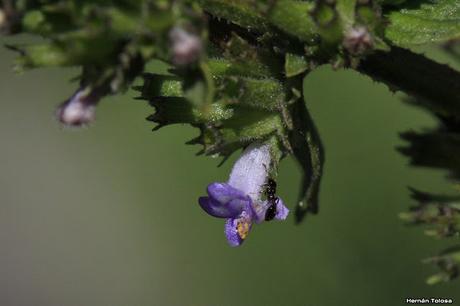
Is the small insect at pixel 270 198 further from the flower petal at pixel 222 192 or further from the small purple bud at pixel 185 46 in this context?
the small purple bud at pixel 185 46

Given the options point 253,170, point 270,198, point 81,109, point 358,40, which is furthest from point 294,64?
point 81,109

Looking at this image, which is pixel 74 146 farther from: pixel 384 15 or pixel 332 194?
pixel 384 15

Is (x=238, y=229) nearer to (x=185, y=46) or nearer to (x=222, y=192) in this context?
(x=222, y=192)

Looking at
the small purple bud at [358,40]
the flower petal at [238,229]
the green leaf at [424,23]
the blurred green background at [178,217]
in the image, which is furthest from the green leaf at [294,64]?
the blurred green background at [178,217]

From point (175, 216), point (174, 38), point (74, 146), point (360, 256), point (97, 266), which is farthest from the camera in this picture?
point (74, 146)

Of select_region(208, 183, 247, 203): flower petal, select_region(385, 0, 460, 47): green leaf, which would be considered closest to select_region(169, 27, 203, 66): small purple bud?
select_region(208, 183, 247, 203): flower petal

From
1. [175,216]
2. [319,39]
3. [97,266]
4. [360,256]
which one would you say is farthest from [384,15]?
[97,266]
